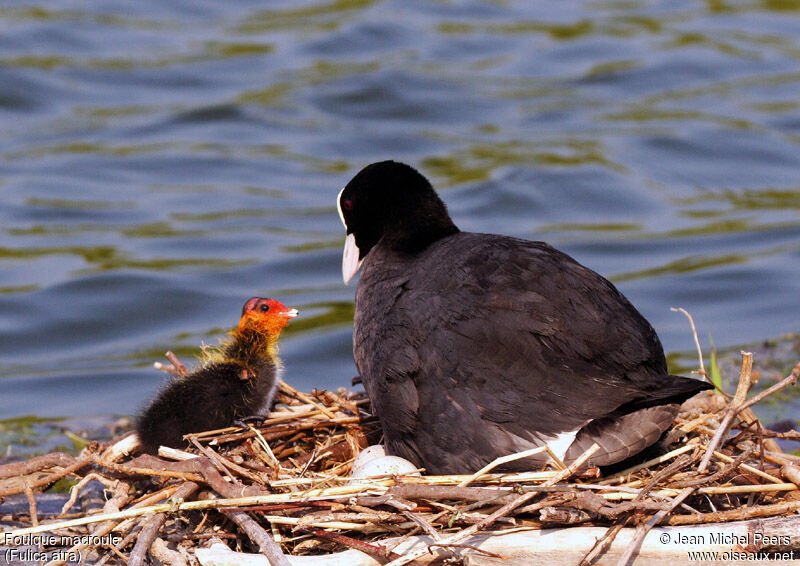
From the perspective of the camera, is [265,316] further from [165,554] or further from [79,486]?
[165,554]

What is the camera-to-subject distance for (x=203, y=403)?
4391 millimetres

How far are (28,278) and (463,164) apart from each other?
462 cm

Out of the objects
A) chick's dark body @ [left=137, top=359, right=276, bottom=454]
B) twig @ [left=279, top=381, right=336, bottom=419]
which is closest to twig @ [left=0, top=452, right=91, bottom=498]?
chick's dark body @ [left=137, top=359, right=276, bottom=454]

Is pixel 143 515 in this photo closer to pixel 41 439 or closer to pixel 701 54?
pixel 41 439

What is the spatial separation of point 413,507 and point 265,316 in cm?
163

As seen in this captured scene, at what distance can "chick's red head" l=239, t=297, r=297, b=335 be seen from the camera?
4.82m

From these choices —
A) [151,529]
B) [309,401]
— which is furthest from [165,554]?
[309,401]

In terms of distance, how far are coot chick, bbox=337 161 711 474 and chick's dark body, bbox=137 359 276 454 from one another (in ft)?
1.85

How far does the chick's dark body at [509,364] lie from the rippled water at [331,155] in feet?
9.76

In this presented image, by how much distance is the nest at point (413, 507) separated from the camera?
10.9 feet

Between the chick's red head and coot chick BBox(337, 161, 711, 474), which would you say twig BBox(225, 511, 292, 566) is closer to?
coot chick BBox(337, 161, 711, 474)

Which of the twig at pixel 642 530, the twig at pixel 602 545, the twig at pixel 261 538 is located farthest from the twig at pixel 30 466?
the twig at pixel 642 530

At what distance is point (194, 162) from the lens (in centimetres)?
1184

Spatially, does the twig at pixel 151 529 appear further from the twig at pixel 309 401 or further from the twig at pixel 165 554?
the twig at pixel 309 401
